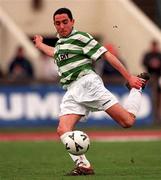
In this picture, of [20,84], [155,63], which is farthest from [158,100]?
[20,84]

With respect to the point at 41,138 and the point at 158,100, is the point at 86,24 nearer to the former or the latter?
the point at 158,100

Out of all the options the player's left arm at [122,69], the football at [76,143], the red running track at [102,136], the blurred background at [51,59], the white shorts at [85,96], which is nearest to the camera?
the football at [76,143]

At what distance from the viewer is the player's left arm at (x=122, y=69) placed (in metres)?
11.8

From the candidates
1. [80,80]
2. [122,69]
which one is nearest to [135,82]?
[122,69]

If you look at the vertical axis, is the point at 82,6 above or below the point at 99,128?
above

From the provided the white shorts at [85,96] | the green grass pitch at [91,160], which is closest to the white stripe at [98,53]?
the white shorts at [85,96]

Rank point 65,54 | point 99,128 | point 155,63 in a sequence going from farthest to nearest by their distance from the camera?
point 155,63
point 99,128
point 65,54

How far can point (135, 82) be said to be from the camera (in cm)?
1198

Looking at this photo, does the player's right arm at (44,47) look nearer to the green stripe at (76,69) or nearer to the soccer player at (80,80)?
the soccer player at (80,80)

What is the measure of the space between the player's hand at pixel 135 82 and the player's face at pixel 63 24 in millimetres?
991

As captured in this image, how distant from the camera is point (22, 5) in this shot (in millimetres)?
30250

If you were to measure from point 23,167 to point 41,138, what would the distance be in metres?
7.92

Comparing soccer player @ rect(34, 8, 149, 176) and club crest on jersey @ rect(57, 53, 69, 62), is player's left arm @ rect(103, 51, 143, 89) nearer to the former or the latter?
soccer player @ rect(34, 8, 149, 176)

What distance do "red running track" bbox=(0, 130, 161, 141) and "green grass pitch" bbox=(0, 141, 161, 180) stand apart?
138 centimetres
